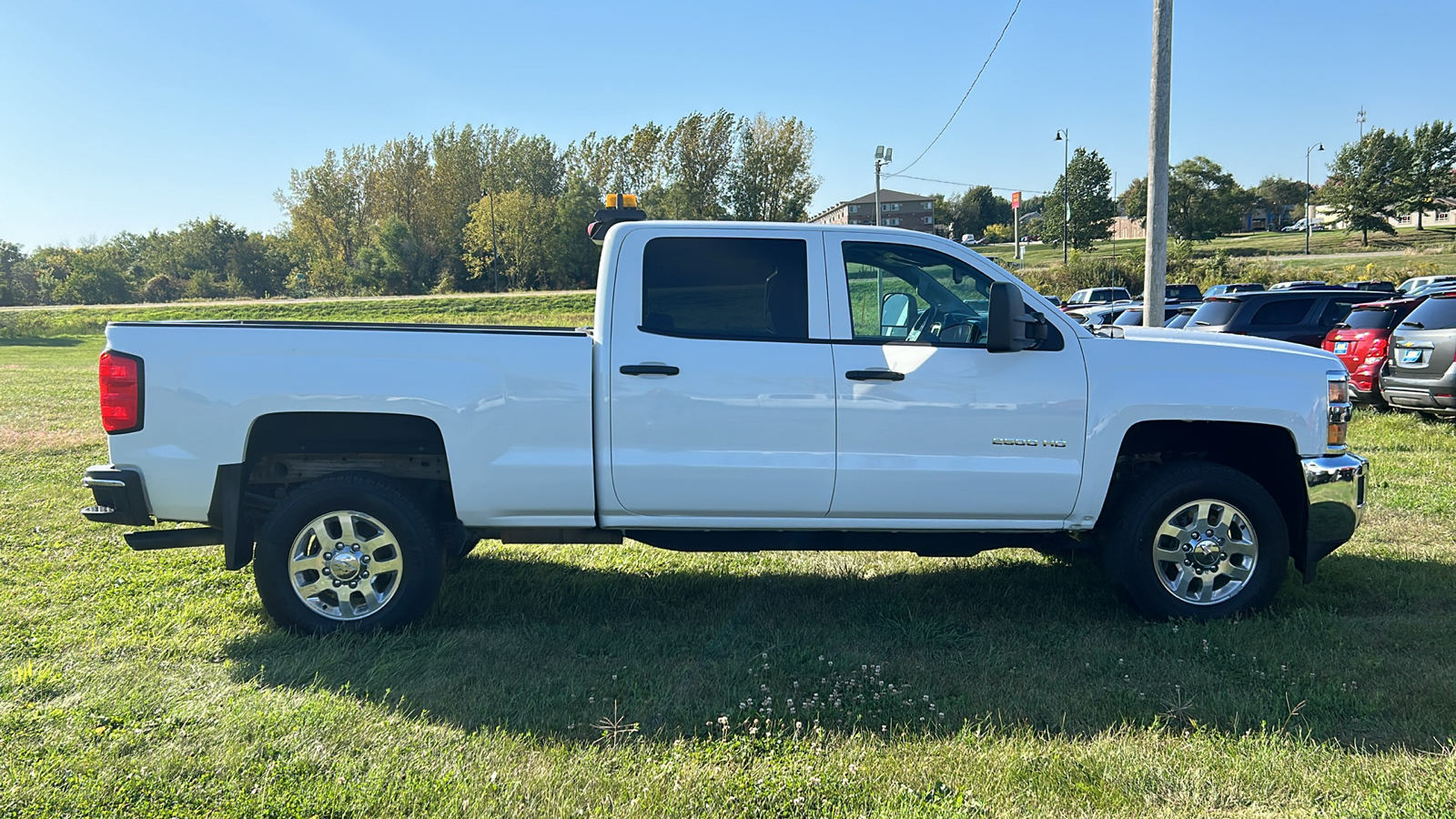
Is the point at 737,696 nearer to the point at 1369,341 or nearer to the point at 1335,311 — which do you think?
the point at 1369,341

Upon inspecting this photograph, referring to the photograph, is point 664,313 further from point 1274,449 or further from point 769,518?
point 1274,449

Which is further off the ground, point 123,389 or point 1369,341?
point 1369,341

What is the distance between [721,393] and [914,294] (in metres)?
1.15

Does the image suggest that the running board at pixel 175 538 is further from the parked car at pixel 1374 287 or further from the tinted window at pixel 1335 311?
the parked car at pixel 1374 287

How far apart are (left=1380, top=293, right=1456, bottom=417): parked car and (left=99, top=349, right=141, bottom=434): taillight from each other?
11332 millimetres

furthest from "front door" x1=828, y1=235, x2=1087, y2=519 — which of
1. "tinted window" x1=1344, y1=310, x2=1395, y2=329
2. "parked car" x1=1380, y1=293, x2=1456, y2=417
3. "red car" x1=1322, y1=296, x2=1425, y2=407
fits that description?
"tinted window" x1=1344, y1=310, x2=1395, y2=329

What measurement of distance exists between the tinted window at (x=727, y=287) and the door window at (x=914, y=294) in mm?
282

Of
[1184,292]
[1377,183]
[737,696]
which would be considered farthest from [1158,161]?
[1377,183]

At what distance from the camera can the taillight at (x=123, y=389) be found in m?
4.42

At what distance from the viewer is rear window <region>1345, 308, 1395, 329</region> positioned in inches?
449

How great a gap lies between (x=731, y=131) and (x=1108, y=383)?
67229 millimetres

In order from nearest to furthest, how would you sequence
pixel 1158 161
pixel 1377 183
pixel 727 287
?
pixel 727 287 → pixel 1158 161 → pixel 1377 183

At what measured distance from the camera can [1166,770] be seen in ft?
10.8

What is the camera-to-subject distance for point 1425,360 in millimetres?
10039
